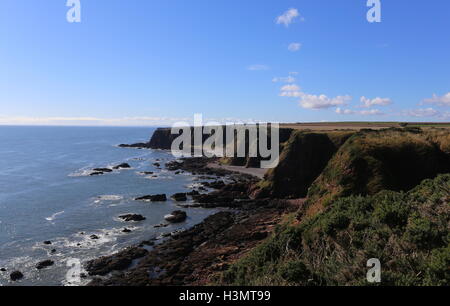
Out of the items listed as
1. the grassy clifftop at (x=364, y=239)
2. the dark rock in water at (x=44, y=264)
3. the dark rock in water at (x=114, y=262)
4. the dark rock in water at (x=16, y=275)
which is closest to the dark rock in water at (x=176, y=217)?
the dark rock in water at (x=114, y=262)

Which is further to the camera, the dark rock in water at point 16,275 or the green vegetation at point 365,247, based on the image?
the dark rock in water at point 16,275

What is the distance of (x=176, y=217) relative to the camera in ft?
146

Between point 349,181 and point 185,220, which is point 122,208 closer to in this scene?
point 185,220

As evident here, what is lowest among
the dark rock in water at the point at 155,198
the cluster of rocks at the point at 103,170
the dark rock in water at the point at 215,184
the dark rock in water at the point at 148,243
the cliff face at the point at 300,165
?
the dark rock in water at the point at 148,243

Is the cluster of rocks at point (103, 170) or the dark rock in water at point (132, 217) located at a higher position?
the cluster of rocks at point (103, 170)

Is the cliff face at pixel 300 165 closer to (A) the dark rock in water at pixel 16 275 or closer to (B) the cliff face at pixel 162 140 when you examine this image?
(A) the dark rock in water at pixel 16 275

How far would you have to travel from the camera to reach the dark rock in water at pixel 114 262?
28.8 m

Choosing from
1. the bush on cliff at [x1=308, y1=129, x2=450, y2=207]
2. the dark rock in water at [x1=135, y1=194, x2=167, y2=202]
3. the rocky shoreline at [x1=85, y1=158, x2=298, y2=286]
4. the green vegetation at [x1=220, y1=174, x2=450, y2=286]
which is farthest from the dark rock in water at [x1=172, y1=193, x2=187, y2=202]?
the green vegetation at [x1=220, y1=174, x2=450, y2=286]

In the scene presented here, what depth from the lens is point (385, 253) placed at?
12.5 metres

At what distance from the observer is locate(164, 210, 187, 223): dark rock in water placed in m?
44.2

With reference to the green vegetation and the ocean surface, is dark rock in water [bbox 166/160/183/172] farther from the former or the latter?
the green vegetation

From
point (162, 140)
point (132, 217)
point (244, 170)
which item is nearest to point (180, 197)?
point (132, 217)

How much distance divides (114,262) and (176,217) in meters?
15.2
